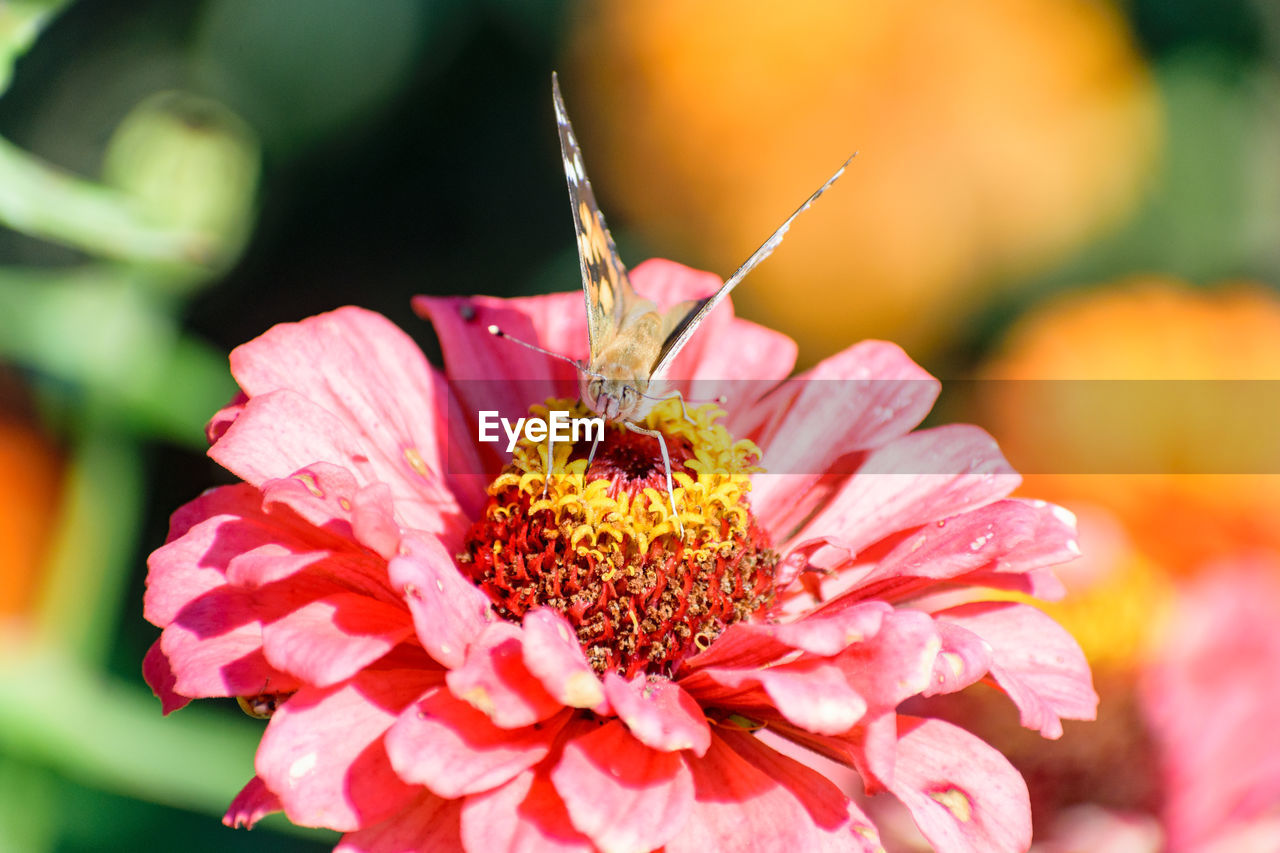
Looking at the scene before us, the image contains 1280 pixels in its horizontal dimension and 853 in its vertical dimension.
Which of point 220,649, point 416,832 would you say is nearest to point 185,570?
point 220,649

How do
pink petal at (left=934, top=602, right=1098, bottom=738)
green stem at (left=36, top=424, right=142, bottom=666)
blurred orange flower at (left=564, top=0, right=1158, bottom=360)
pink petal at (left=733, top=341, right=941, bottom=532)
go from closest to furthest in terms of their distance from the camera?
pink petal at (left=934, top=602, right=1098, bottom=738) → pink petal at (left=733, top=341, right=941, bottom=532) → green stem at (left=36, top=424, right=142, bottom=666) → blurred orange flower at (left=564, top=0, right=1158, bottom=360)

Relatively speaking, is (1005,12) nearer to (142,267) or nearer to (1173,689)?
(1173,689)

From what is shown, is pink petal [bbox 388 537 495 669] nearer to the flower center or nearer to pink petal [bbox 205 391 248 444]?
the flower center

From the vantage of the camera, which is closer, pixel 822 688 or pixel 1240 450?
pixel 822 688

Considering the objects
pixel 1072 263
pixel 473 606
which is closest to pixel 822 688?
pixel 473 606

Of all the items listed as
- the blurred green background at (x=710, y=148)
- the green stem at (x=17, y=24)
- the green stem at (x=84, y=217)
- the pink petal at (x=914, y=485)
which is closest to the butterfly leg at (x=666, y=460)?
the pink petal at (x=914, y=485)

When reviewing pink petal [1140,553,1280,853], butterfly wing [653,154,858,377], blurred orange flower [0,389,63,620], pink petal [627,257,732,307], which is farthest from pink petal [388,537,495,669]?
blurred orange flower [0,389,63,620]

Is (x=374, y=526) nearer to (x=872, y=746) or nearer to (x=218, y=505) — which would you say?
(x=218, y=505)
